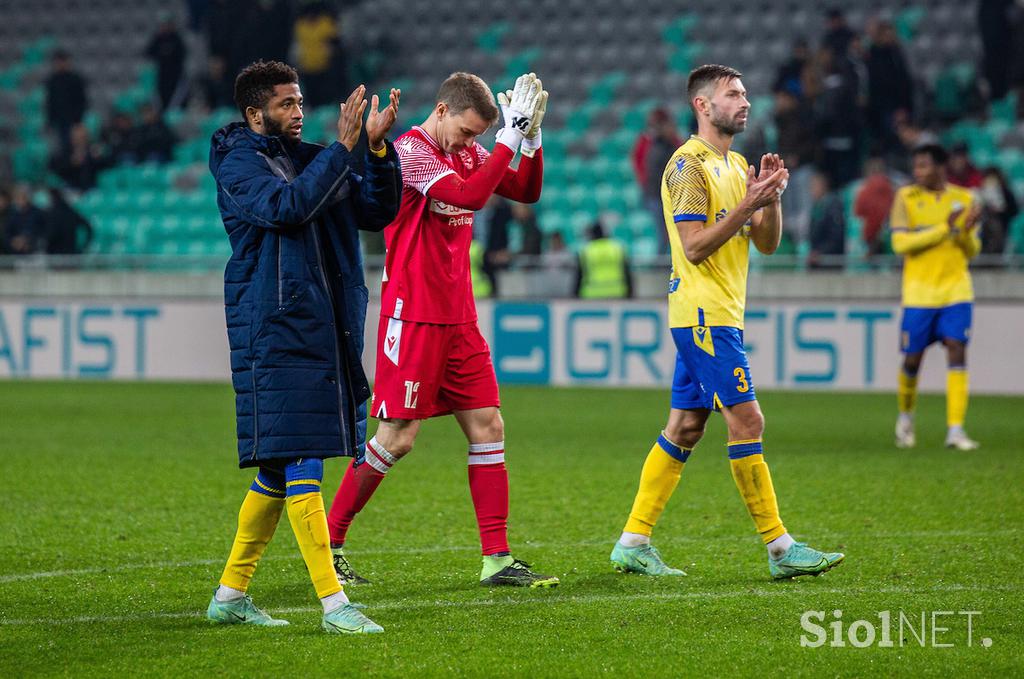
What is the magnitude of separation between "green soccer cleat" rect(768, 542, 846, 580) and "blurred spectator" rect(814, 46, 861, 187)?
1254 cm

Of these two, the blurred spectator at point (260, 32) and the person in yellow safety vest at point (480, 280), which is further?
the blurred spectator at point (260, 32)

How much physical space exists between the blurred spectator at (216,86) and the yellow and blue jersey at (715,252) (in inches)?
681

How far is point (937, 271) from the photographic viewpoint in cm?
1029

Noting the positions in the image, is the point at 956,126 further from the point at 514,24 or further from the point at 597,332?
the point at 514,24

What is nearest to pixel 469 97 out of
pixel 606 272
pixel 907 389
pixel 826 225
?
pixel 907 389

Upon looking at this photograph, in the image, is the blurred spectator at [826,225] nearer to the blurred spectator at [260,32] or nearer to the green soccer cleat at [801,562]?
the blurred spectator at [260,32]

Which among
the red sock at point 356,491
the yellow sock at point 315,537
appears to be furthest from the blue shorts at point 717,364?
the yellow sock at point 315,537

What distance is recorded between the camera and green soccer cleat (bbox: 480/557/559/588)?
5648mm

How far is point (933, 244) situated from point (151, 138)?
14487mm

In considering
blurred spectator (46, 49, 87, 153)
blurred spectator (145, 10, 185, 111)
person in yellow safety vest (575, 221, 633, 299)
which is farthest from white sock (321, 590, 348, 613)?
blurred spectator (145, 10, 185, 111)

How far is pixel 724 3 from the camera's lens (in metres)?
22.4

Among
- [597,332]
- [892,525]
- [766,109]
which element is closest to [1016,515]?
[892,525]

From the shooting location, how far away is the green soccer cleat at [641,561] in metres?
5.87

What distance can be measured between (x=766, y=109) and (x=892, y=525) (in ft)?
45.1
